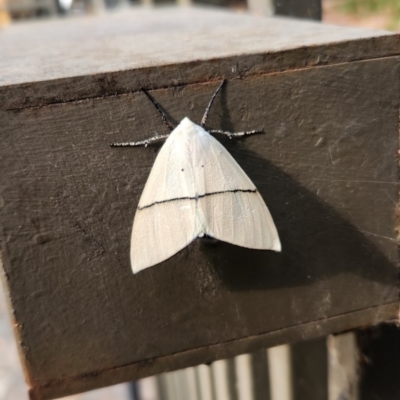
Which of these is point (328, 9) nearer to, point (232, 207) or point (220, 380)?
point (220, 380)

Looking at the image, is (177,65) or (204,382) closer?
(177,65)

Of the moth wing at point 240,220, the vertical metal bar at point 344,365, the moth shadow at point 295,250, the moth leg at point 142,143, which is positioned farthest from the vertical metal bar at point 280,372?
the moth leg at point 142,143

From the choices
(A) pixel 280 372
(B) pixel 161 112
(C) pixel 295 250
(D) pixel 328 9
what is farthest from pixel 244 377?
(D) pixel 328 9

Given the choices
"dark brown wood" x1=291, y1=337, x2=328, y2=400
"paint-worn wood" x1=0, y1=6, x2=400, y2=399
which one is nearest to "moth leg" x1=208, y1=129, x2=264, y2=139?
"paint-worn wood" x1=0, y1=6, x2=400, y2=399

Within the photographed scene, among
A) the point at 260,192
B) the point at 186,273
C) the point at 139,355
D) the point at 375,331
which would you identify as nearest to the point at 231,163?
the point at 260,192

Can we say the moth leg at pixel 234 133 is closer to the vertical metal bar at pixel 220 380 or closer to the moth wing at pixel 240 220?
the moth wing at pixel 240 220

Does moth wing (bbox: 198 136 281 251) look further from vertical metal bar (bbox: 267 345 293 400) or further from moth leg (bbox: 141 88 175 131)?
vertical metal bar (bbox: 267 345 293 400)
